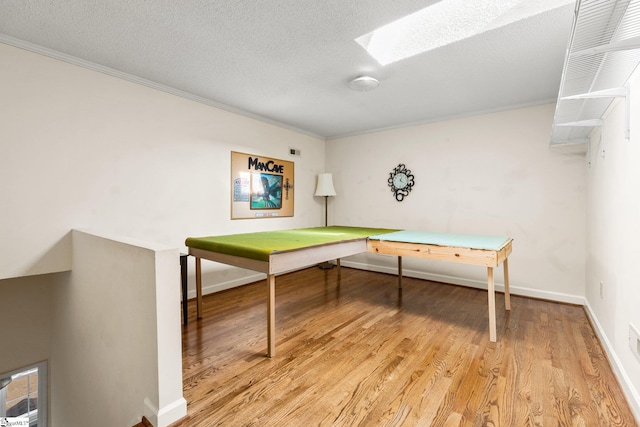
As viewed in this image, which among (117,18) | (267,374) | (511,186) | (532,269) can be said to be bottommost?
(267,374)

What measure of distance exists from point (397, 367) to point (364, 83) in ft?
7.59

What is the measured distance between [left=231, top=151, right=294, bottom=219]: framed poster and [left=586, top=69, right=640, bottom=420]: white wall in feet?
11.1

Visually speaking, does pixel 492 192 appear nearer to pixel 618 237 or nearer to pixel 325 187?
pixel 618 237

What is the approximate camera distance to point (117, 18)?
1.83 metres

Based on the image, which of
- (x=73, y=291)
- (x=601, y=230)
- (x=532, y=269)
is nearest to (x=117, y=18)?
(x=73, y=291)

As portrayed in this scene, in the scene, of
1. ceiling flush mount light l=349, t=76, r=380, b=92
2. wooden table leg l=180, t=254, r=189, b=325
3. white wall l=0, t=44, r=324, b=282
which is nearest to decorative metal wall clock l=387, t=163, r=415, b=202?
ceiling flush mount light l=349, t=76, r=380, b=92

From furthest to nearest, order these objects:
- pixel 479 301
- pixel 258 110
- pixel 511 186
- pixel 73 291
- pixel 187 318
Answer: pixel 258 110 < pixel 511 186 < pixel 479 301 < pixel 187 318 < pixel 73 291

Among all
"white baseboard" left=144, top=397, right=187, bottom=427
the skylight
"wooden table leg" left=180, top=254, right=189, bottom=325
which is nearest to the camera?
"white baseboard" left=144, top=397, right=187, bottom=427

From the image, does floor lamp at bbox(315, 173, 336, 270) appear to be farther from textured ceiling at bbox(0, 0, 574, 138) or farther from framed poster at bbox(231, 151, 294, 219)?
textured ceiling at bbox(0, 0, 574, 138)

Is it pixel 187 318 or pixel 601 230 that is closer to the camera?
pixel 601 230

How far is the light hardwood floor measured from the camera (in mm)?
1429

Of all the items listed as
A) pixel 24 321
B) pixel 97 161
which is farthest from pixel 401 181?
pixel 24 321

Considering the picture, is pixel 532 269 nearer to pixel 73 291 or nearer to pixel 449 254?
pixel 449 254

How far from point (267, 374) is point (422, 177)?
3.16 meters
